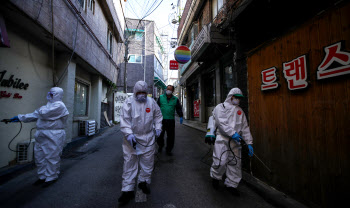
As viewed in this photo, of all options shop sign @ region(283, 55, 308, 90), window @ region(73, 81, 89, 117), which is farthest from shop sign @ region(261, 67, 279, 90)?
window @ region(73, 81, 89, 117)

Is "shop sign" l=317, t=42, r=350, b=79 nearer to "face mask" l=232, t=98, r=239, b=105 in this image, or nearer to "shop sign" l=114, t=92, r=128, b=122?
"face mask" l=232, t=98, r=239, b=105

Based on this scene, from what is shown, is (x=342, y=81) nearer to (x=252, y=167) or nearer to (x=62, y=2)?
(x=252, y=167)

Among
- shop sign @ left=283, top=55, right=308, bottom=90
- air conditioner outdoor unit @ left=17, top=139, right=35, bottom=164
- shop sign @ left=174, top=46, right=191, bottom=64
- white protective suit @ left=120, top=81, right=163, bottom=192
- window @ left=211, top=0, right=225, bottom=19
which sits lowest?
air conditioner outdoor unit @ left=17, top=139, right=35, bottom=164

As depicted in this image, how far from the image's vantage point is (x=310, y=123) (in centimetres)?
236

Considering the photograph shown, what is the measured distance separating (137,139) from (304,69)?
118 inches

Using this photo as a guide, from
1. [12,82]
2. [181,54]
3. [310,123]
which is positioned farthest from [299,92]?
[12,82]

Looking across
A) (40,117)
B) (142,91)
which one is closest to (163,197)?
(142,91)

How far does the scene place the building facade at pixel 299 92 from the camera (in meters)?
2.02

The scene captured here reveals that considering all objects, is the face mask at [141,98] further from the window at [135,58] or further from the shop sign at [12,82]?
the window at [135,58]

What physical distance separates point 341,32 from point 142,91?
3.00 m

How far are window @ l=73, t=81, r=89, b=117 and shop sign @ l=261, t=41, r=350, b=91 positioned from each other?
770 cm

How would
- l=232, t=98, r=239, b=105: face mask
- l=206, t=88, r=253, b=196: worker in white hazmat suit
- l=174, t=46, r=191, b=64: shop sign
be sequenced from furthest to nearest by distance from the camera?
l=174, t=46, r=191, b=64: shop sign < l=232, t=98, r=239, b=105: face mask < l=206, t=88, r=253, b=196: worker in white hazmat suit

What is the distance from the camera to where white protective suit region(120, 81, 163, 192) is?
2414 mm

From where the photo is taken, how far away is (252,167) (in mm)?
3607
